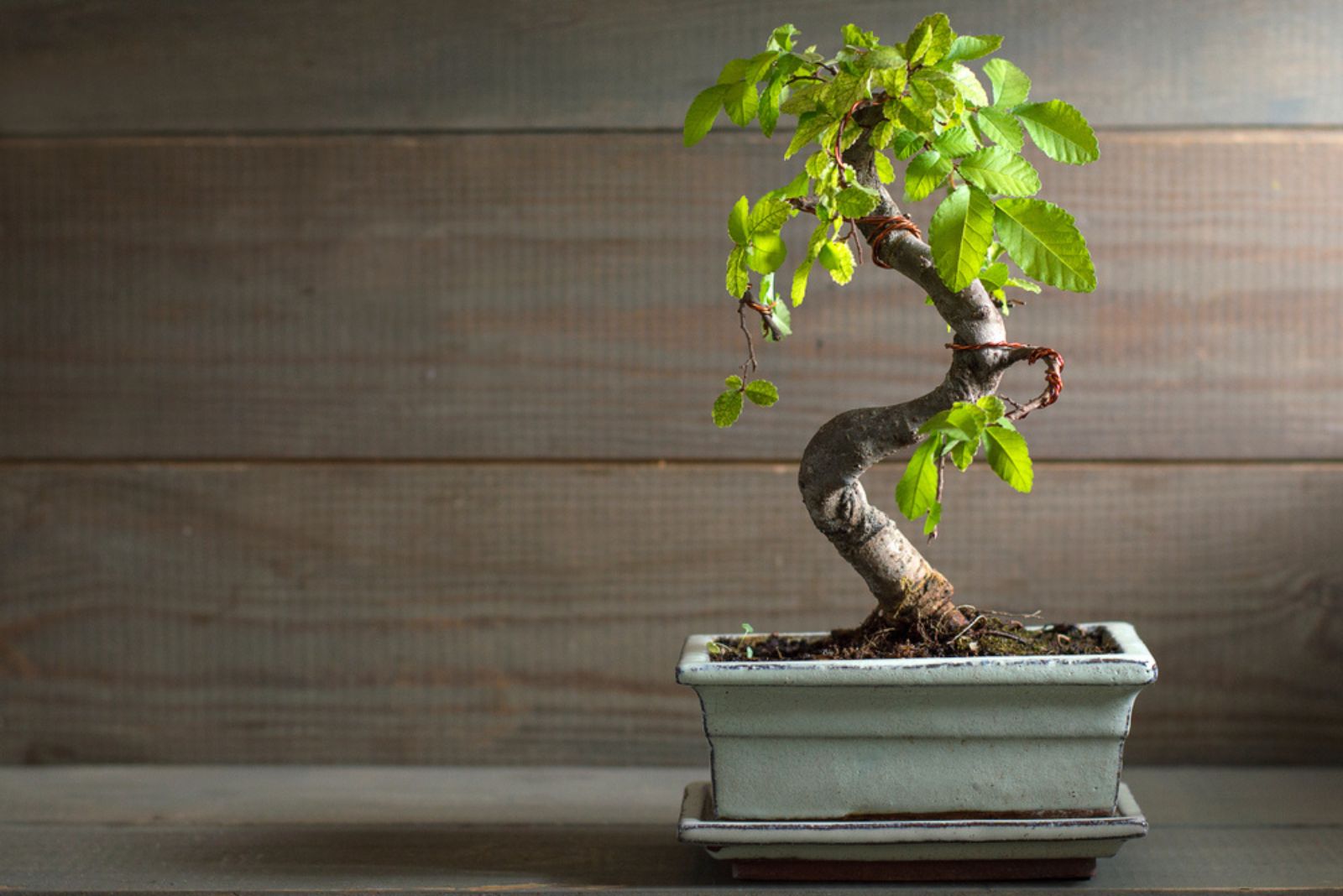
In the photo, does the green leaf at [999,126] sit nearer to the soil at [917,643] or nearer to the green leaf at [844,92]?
the green leaf at [844,92]

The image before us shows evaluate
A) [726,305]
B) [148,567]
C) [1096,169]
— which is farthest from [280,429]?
[1096,169]

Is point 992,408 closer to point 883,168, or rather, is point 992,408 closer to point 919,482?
point 919,482

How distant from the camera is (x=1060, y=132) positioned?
63cm

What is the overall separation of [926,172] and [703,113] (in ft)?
0.48

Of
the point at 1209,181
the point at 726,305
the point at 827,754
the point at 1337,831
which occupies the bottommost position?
the point at 1337,831

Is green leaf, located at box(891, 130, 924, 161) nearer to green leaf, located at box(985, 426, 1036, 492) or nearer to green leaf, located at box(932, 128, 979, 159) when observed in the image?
green leaf, located at box(932, 128, 979, 159)

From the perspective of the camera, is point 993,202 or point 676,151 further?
point 676,151

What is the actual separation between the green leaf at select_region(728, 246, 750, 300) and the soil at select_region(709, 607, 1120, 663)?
→ 21 centimetres

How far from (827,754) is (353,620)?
0.53 metres

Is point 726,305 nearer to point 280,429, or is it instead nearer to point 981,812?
point 280,429

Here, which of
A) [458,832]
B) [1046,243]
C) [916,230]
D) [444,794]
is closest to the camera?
[1046,243]

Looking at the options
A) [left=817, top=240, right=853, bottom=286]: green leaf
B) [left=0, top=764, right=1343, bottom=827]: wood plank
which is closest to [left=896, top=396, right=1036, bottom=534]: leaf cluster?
[left=817, top=240, right=853, bottom=286]: green leaf

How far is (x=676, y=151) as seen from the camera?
3.45 feet

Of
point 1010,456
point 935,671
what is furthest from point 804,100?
point 935,671
